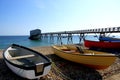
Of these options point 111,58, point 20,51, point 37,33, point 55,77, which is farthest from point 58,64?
point 37,33

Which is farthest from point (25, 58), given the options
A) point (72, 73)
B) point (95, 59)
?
point (95, 59)

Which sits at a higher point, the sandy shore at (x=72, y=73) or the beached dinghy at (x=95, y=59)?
the beached dinghy at (x=95, y=59)

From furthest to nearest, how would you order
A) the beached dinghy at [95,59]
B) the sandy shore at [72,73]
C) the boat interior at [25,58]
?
the beached dinghy at [95,59] → the boat interior at [25,58] → the sandy shore at [72,73]

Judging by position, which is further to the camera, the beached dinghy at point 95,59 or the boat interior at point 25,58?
the beached dinghy at point 95,59

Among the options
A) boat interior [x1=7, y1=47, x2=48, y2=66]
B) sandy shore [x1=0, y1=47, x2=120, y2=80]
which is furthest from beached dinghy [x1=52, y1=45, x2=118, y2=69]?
boat interior [x1=7, y1=47, x2=48, y2=66]

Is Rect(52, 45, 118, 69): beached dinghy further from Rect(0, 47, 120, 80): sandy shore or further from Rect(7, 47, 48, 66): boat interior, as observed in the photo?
Rect(7, 47, 48, 66): boat interior

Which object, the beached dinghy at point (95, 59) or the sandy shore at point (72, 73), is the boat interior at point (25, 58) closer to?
the sandy shore at point (72, 73)

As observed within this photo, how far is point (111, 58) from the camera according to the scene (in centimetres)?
818

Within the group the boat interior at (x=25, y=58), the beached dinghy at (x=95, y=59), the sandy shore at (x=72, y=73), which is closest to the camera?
the sandy shore at (x=72, y=73)

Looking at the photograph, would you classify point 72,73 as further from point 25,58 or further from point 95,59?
point 25,58

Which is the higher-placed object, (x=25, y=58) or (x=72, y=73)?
(x=25, y=58)

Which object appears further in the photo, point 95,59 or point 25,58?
point 25,58

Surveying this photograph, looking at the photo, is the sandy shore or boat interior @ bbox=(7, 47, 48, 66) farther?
boat interior @ bbox=(7, 47, 48, 66)

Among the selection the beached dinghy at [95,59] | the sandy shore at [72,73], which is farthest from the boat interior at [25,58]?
the beached dinghy at [95,59]
